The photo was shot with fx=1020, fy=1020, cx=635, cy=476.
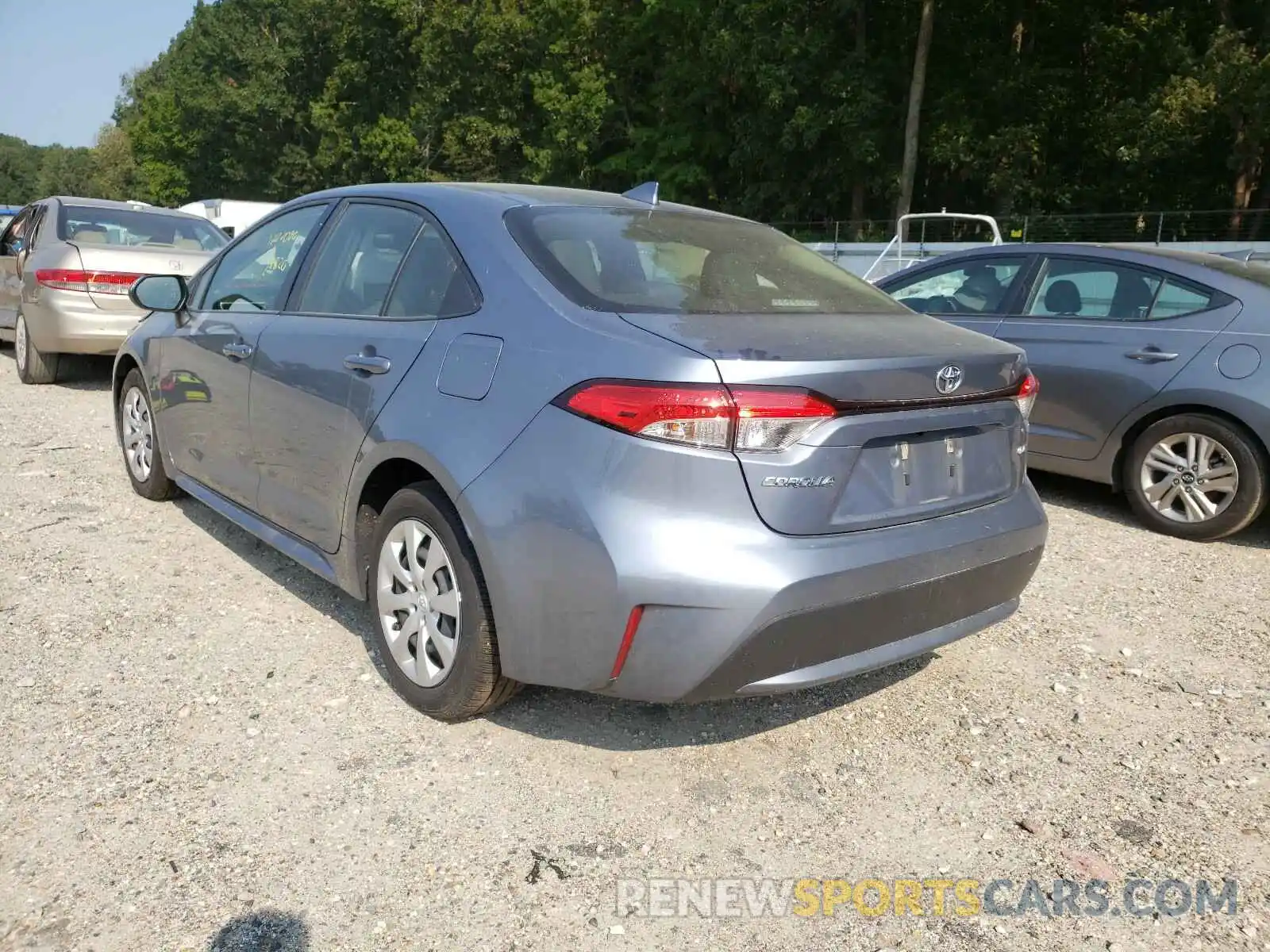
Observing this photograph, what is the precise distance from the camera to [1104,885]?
2502 mm

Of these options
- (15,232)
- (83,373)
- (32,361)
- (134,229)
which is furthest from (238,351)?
(15,232)

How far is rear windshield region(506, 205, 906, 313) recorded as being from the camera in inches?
114

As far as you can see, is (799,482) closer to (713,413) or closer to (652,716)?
(713,413)

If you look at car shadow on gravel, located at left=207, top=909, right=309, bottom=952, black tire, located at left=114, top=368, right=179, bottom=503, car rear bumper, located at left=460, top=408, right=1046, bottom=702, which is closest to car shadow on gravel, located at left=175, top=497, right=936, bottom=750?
car rear bumper, located at left=460, top=408, right=1046, bottom=702

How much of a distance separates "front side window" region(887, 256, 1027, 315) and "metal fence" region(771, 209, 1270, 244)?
14.3 meters

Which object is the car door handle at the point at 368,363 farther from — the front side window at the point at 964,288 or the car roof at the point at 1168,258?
the car roof at the point at 1168,258

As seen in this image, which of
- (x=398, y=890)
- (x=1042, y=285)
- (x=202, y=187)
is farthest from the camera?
(x=202, y=187)

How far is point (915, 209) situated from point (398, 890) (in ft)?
122

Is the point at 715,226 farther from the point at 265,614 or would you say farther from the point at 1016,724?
the point at 265,614

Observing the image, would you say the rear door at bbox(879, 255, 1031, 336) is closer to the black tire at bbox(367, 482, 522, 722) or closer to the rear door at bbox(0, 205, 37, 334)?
the black tire at bbox(367, 482, 522, 722)

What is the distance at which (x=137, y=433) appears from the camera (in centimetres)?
538

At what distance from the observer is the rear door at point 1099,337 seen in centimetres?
538

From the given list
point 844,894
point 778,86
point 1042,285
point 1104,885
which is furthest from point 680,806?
point 778,86

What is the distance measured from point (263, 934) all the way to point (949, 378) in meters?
2.18
